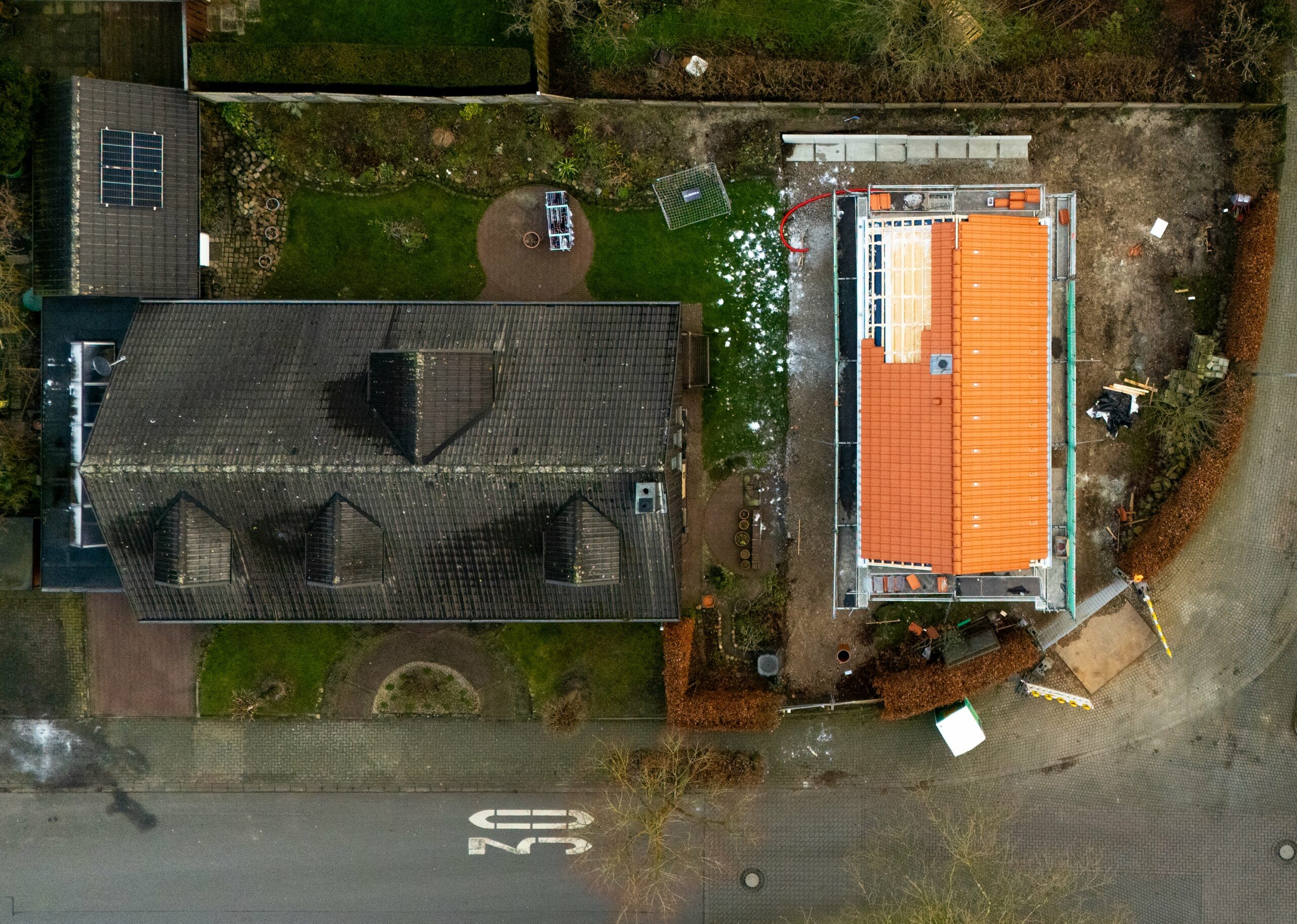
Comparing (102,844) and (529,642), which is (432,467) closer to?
(529,642)

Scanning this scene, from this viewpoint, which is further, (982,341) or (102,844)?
(102,844)

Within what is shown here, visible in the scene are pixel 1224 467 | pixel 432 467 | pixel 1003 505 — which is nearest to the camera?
pixel 432 467

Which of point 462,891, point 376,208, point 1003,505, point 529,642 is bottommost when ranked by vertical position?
point 462,891

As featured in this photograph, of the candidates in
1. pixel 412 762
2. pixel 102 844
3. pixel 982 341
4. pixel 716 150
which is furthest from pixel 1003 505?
pixel 102 844

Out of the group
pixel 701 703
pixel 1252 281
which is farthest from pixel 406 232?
pixel 1252 281

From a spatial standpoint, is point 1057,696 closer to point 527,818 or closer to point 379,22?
point 527,818

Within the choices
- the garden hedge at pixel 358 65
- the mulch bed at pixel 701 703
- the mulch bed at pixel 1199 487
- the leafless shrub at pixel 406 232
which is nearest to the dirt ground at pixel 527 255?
the leafless shrub at pixel 406 232

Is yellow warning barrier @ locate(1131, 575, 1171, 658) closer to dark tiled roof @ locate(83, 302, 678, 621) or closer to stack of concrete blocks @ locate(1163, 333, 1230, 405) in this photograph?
stack of concrete blocks @ locate(1163, 333, 1230, 405)

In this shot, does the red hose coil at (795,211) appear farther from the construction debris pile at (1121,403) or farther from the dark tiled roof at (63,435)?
the dark tiled roof at (63,435)
